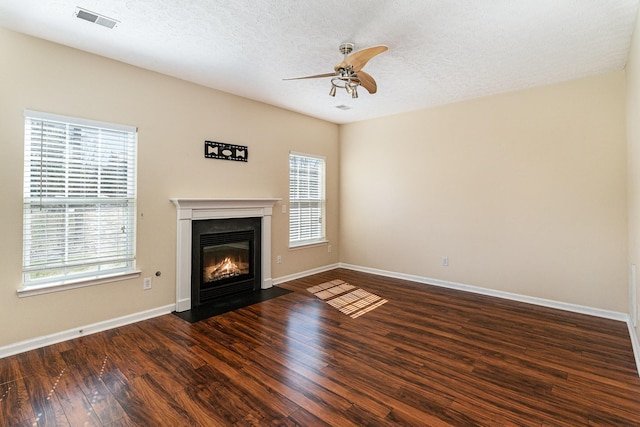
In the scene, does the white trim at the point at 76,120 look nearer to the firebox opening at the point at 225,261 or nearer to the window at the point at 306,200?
the firebox opening at the point at 225,261

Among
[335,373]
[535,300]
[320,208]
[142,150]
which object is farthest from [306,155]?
[535,300]

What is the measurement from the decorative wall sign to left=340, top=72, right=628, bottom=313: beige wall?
2.29m

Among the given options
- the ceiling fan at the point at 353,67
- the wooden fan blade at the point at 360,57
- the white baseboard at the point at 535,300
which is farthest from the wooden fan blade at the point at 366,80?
the white baseboard at the point at 535,300

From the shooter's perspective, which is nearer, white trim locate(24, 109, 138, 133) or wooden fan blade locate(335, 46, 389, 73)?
wooden fan blade locate(335, 46, 389, 73)

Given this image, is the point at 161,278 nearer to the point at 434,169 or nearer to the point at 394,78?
the point at 394,78

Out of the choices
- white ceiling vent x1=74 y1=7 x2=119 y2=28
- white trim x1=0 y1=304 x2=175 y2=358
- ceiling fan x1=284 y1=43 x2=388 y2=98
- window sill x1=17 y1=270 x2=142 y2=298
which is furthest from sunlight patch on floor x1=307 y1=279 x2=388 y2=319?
white ceiling vent x1=74 y1=7 x2=119 y2=28

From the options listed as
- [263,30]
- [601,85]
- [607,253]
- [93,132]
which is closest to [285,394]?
[263,30]

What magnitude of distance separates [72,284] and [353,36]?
3525mm

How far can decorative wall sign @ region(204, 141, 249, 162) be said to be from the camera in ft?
13.4

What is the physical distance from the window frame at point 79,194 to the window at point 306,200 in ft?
8.04

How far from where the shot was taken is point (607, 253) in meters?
3.62

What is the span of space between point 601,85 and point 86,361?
593cm

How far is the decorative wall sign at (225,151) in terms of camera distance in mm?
4090

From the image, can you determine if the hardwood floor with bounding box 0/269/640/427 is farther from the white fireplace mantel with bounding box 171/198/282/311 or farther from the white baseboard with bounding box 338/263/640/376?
the white fireplace mantel with bounding box 171/198/282/311
